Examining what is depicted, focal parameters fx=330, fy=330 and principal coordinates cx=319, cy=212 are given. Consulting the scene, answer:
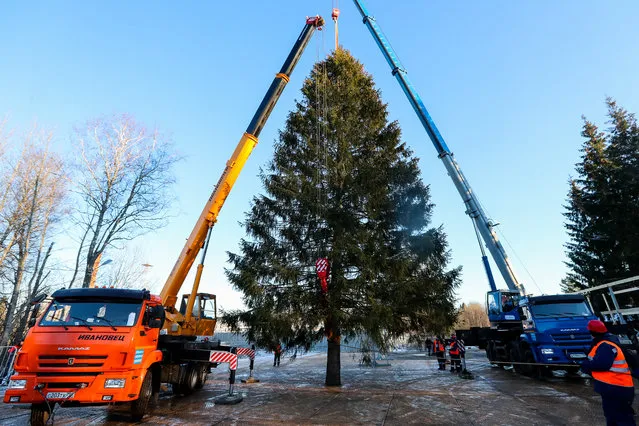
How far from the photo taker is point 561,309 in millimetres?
12242

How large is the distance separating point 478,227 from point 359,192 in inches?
374

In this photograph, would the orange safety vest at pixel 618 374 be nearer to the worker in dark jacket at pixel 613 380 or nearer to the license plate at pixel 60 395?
the worker in dark jacket at pixel 613 380

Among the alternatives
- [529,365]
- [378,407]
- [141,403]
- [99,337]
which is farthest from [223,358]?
[529,365]

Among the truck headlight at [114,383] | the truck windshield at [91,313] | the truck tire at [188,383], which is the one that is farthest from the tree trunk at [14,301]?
the truck headlight at [114,383]

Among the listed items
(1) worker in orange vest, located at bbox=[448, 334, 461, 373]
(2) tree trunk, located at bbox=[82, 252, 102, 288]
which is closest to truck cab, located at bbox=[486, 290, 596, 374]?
(1) worker in orange vest, located at bbox=[448, 334, 461, 373]

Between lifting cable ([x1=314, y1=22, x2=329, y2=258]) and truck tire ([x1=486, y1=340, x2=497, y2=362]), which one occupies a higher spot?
lifting cable ([x1=314, y1=22, x2=329, y2=258])

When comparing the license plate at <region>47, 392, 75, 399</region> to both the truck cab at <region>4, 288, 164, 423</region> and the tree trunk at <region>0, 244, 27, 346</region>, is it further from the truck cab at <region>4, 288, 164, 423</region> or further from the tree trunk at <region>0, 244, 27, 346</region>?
the tree trunk at <region>0, 244, 27, 346</region>

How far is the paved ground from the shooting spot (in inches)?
267

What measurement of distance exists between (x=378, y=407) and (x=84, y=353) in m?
6.45

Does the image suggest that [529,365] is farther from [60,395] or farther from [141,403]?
[60,395]

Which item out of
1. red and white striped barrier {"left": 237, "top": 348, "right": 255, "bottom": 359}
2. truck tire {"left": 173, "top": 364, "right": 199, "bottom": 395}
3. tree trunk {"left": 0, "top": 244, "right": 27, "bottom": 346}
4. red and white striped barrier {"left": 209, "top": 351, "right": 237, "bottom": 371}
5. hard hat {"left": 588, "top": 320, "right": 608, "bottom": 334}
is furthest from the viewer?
tree trunk {"left": 0, "top": 244, "right": 27, "bottom": 346}

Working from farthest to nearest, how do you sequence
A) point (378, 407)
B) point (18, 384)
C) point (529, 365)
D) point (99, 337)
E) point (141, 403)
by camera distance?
point (529, 365)
point (378, 407)
point (141, 403)
point (99, 337)
point (18, 384)

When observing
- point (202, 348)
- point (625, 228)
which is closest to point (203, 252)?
point (202, 348)

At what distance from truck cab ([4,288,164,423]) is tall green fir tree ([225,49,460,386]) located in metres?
3.60
